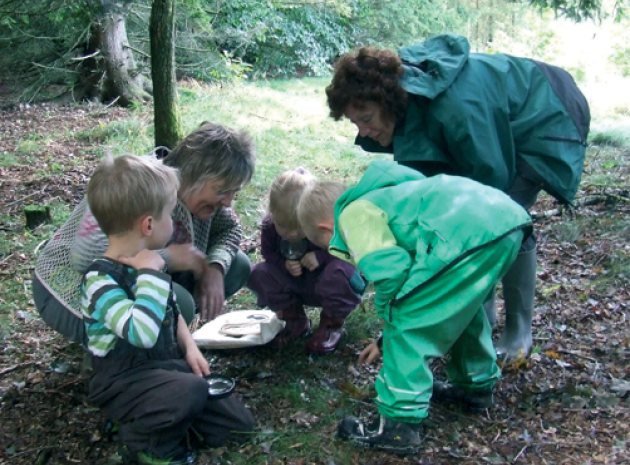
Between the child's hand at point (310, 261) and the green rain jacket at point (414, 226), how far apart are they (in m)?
0.80

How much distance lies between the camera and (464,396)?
112 inches

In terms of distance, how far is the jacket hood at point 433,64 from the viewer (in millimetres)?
2871

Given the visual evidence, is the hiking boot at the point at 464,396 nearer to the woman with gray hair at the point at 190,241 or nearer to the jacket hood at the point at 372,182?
the jacket hood at the point at 372,182

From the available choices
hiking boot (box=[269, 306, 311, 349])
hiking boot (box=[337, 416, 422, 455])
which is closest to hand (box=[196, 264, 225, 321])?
hiking boot (box=[269, 306, 311, 349])

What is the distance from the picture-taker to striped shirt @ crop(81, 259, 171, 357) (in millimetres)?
2268

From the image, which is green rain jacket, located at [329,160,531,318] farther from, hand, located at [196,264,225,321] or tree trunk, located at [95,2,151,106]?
tree trunk, located at [95,2,151,106]

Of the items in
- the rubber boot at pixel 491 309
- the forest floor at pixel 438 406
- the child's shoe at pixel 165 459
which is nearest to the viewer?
the child's shoe at pixel 165 459

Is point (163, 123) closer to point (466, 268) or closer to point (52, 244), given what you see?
point (52, 244)

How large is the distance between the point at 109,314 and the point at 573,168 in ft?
7.05

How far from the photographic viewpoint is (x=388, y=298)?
2396 mm

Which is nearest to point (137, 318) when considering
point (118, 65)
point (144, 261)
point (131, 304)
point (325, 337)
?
point (131, 304)

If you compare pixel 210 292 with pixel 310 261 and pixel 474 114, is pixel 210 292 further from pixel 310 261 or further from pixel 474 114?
pixel 474 114

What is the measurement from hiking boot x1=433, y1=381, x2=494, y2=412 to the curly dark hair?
124 centimetres

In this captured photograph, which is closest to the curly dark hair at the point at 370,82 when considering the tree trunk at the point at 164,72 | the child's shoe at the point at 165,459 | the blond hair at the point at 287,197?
the blond hair at the point at 287,197
